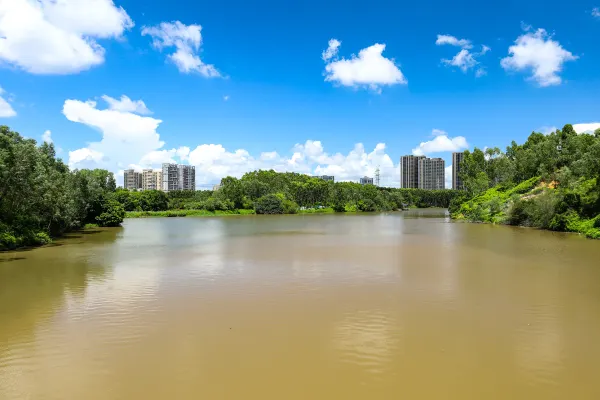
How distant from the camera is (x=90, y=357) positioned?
28.1ft

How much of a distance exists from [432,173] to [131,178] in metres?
142

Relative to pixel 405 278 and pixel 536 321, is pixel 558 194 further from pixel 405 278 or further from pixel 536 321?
pixel 536 321

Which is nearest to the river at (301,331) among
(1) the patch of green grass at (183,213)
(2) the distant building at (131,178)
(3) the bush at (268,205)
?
(1) the patch of green grass at (183,213)

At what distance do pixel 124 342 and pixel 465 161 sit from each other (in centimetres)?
9535

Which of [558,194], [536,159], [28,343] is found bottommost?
[28,343]

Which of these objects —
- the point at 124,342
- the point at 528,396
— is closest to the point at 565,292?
the point at 528,396

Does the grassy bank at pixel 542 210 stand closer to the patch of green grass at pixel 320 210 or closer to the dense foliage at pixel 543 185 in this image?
the dense foliage at pixel 543 185

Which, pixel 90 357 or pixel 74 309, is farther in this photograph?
pixel 74 309

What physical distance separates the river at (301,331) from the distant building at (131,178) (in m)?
184

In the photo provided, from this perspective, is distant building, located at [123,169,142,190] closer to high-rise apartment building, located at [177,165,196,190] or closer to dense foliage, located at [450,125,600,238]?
high-rise apartment building, located at [177,165,196,190]

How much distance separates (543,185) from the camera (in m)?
54.8

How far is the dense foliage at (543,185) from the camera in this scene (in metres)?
38.8

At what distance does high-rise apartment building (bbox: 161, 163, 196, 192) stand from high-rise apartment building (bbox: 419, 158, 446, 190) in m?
111

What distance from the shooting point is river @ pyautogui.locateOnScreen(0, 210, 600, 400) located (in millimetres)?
7312
